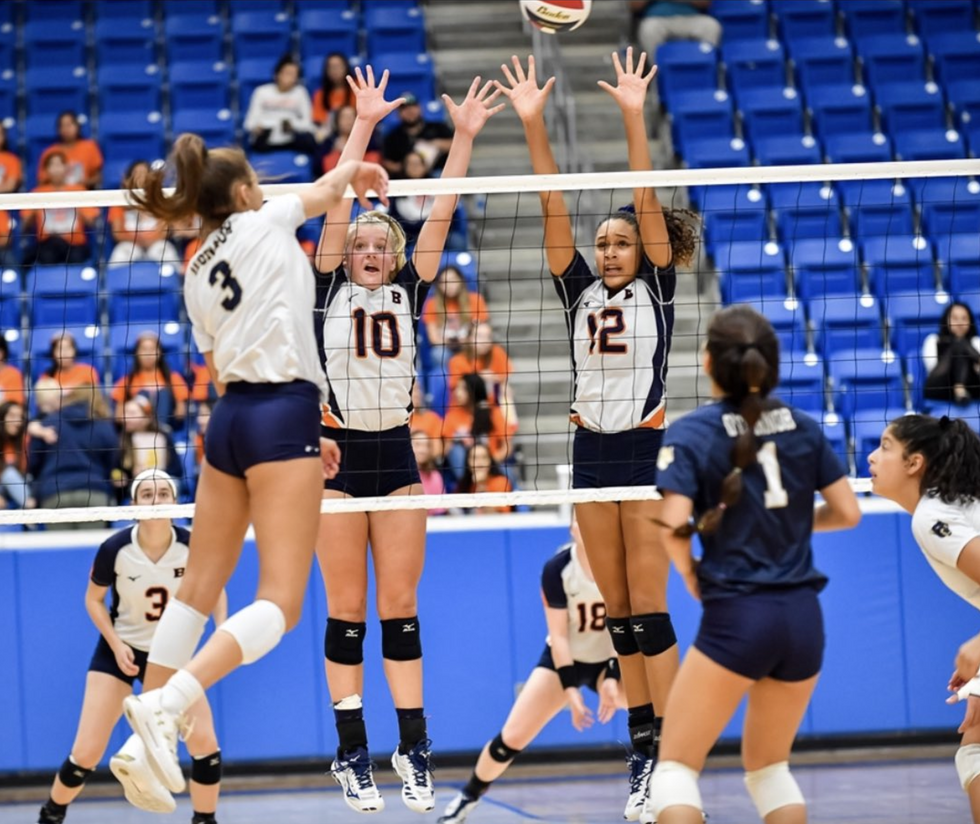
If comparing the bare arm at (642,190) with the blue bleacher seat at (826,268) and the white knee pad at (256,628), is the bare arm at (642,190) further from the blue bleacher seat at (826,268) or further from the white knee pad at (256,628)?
the blue bleacher seat at (826,268)

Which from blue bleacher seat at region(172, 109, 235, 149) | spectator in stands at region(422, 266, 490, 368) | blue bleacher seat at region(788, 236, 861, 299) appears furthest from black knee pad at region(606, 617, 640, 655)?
blue bleacher seat at region(172, 109, 235, 149)

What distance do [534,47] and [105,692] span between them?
26.6 feet

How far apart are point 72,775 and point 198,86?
7957 mm

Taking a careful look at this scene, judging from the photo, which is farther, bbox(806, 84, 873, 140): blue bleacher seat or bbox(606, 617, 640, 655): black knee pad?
bbox(806, 84, 873, 140): blue bleacher seat

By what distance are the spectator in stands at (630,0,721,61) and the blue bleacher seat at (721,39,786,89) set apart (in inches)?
15.4

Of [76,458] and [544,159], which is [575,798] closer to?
[76,458]

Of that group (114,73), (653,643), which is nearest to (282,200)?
(653,643)

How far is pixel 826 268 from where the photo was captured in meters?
12.6

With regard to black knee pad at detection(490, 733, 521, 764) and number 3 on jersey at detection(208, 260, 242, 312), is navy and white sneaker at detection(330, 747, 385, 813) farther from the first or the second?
number 3 on jersey at detection(208, 260, 242, 312)

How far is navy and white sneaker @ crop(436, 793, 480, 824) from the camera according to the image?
335 inches

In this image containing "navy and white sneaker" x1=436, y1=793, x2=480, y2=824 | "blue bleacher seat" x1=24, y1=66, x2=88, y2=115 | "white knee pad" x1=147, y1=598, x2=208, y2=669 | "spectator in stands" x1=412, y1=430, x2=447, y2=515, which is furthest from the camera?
"blue bleacher seat" x1=24, y1=66, x2=88, y2=115

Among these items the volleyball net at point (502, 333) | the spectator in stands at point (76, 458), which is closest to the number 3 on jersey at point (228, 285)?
the volleyball net at point (502, 333)

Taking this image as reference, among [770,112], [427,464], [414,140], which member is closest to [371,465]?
[427,464]

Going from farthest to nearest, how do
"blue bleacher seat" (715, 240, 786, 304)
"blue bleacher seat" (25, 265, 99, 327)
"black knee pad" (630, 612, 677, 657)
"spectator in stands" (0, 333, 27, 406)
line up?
Answer: "blue bleacher seat" (715, 240, 786, 304)
"blue bleacher seat" (25, 265, 99, 327)
"spectator in stands" (0, 333, 27, 406)
"black knee pad" (630, 612, 677, 657)
